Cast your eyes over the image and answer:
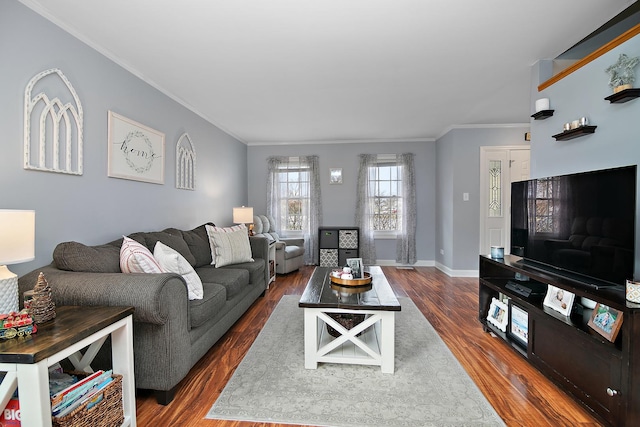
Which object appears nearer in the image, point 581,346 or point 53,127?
point 581,346

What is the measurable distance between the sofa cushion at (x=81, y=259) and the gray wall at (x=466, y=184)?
15.2ft

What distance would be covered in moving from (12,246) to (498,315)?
129 inches

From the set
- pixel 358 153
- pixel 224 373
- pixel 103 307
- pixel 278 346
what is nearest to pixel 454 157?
pixel 358 153

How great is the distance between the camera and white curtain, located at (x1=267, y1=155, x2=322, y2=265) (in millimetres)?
5879

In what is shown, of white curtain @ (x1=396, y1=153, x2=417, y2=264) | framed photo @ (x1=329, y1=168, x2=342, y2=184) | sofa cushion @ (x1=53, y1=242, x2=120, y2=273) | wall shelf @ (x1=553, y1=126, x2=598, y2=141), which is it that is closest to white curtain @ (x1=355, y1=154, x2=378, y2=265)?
framed photo @ (x1=329, y1=168, x2=342, y2=184)

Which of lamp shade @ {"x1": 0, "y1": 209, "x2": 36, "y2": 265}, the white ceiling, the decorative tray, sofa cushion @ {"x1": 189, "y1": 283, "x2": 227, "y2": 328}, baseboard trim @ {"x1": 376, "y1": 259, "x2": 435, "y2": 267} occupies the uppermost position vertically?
the white ceiling

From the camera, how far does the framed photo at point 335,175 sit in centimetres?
589

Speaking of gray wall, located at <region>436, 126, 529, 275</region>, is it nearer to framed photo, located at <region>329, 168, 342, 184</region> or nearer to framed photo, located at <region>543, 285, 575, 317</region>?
framed photo, located at <region>329, 168, 342, 184</region>

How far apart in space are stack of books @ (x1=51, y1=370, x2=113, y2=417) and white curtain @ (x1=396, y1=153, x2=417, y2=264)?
16.6ft

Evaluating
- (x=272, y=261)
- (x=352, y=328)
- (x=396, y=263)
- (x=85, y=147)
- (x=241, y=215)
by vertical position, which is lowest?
(x=396, y=263)

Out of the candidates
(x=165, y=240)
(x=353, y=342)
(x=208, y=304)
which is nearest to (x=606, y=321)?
(x=353, y=342)

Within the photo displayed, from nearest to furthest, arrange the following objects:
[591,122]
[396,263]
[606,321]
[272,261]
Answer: [606,321] → [591,122] → [272,261] → [396,263]

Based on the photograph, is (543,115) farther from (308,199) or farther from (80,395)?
(308,199)

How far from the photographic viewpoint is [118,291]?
155 cm
